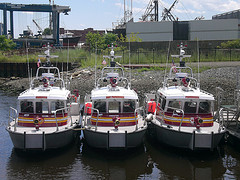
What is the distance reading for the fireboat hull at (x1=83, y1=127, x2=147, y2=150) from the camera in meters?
13.5

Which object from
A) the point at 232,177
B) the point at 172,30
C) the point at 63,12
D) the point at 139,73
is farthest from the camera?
the point at 63,12

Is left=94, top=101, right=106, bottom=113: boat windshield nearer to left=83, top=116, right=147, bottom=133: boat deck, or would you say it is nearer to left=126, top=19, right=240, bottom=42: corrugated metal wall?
left=83, top=116, right=147, bottom=133: boat deck

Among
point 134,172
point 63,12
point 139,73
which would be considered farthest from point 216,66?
point 63,12

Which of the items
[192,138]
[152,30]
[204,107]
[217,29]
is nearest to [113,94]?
[192,138]

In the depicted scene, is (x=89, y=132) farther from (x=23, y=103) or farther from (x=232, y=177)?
(x=232, y=177)

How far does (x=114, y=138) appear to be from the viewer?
44.5 ft

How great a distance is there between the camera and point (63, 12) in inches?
2766

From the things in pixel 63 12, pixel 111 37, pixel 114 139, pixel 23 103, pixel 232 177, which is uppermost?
pixel 63 12

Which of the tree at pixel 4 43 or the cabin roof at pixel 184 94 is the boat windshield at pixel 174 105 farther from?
the tree at pixel 4 43

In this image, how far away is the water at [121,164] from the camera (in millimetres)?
12508

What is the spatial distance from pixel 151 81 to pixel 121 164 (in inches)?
792

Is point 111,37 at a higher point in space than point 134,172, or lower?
higher

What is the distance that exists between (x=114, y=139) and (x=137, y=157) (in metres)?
1.53

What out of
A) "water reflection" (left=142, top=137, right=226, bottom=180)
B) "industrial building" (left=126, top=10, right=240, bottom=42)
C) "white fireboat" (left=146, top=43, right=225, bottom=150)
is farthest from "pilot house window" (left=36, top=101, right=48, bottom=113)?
"industrial building" (left=126, top=10, right=240, bottom=42)
